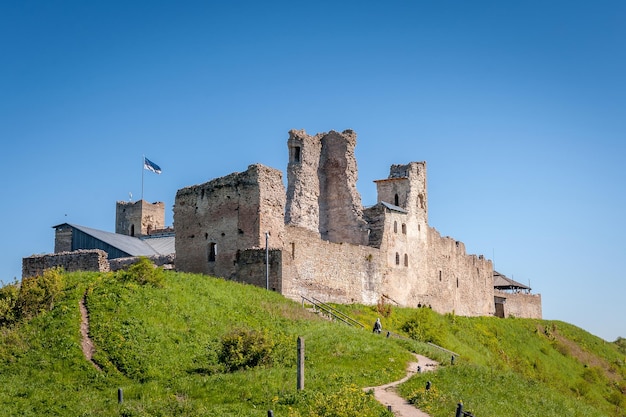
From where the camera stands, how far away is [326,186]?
4881cm

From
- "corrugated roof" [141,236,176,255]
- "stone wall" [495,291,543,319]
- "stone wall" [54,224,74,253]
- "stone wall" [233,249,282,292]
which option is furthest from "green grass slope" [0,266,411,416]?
"stone wall" [495,291,543,319]

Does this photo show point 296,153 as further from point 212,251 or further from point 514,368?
point 514,368

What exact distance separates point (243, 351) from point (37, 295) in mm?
7710

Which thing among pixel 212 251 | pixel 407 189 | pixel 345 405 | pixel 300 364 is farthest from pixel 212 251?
pixel 345 405

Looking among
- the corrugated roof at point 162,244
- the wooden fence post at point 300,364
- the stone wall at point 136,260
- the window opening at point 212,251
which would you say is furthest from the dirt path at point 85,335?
the corrugated roof at point 162,244

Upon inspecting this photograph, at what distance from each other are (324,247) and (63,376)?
19.2m

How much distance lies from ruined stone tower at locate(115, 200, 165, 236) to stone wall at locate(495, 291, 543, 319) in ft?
100

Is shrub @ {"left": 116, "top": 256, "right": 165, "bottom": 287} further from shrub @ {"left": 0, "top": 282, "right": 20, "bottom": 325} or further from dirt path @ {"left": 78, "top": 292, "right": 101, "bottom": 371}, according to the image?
shrub @ {"left": 0, "top": 282, "right": 20, "bottom": 325}

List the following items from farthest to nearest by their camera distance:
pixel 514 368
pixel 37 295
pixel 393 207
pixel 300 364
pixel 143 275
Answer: pixel 393 207
pixel 514 368
pixel 143 275
pixel 37 295
pixel 300 364

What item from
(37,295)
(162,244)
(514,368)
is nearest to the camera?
(37,295)

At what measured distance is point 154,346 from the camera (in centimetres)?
2498

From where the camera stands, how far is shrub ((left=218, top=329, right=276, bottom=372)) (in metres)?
24.2

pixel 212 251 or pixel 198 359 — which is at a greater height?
pixel 212 251

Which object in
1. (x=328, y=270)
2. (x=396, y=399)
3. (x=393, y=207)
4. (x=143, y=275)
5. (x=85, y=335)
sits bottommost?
(x=396, y=399)
